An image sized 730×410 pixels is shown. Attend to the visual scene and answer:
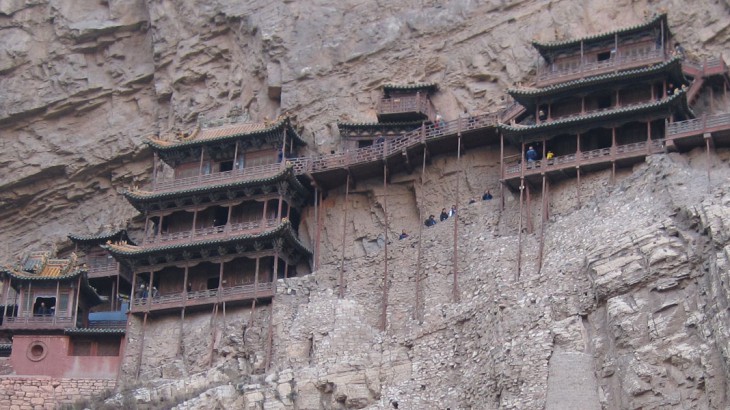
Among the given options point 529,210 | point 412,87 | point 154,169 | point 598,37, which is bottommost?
point 529,210

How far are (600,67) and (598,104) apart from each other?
150cm

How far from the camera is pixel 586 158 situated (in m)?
46.7

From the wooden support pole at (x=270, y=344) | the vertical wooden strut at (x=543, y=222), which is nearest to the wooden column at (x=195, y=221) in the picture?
the wooden support pole at (x=270, y=344)

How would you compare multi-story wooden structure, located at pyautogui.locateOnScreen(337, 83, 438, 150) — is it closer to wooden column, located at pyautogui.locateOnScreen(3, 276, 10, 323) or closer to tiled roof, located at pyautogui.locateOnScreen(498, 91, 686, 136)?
tiled roof, located at pyautogui.locateOnScreen(498, 91, 686, 136)

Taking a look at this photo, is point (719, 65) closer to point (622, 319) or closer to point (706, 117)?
point (706, 117)

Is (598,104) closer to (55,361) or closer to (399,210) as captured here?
(399,210)

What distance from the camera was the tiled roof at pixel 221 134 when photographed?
5362 centimetres

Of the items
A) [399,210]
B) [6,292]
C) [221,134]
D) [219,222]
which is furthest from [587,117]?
[6,292]

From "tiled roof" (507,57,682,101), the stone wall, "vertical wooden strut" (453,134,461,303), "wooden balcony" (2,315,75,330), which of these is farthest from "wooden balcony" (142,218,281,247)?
"tiled roof" (507,57,682,101)

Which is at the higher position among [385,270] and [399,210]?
[399,210]

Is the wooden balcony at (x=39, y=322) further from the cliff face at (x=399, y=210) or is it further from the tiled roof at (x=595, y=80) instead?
the tiled roof at (x=595, y=80)

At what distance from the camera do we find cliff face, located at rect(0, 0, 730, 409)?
3934 centimetres

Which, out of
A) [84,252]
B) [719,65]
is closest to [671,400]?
[719,65]

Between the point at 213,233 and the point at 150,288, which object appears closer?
the point at 150,288
